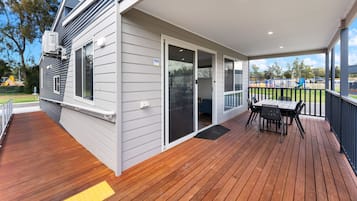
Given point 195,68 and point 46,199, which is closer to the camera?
point 46,199

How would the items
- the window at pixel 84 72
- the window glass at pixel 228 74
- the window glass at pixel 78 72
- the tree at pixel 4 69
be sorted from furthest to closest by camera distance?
the tree at pixel 4 69
the window glass at pixel 228 74
the window glass at pixel 78 72
the window at pixel 84 72

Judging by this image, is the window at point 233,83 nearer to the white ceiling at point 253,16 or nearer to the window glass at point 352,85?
the white ceiling at point 253,16

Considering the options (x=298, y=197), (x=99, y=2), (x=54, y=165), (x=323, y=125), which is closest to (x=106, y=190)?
(x=54, y=165)

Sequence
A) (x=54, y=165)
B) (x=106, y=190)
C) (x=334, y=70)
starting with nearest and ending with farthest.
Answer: (x=106, y=190) < (x=54, y=165) < (x=334, y=70)

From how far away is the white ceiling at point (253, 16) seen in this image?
7.84 ft

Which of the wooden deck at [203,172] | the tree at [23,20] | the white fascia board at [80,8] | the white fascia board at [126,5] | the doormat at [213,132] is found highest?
the tree at [23,20]

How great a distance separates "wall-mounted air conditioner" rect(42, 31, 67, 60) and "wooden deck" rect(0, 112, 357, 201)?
282 centimetres

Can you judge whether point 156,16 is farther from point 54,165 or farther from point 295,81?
point 295,81

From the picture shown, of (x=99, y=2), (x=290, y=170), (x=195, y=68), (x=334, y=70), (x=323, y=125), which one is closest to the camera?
(x=290, y=170)

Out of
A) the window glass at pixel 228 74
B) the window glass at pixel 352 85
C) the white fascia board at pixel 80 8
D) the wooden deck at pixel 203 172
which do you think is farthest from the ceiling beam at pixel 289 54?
the white fascia board at pixel 80 8

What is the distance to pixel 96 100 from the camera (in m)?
2.92

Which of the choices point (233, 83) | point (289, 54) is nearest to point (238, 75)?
point (233, 83)

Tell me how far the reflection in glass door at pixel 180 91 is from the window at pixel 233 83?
205 centimetres

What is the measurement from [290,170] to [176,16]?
3.01 m
